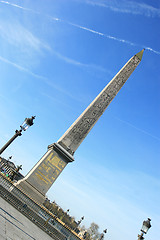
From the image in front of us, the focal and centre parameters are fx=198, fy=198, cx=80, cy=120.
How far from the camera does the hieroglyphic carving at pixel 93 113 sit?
11.0 m

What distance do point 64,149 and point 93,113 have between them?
11.1 feet

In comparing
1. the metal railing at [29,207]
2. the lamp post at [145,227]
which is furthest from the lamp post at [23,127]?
the lamp post at [145,227]

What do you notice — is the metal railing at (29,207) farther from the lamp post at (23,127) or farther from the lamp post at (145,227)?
the lamp post at (145,227)

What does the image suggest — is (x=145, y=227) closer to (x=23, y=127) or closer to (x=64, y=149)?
(x=64, y=149)

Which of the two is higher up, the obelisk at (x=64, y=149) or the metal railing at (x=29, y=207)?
the obelisk at (x=64, y=149)

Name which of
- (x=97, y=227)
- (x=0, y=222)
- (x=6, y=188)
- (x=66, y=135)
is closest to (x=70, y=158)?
(x=66, y=135)

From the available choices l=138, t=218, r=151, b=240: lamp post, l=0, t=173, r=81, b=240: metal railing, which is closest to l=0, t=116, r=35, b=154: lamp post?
l=0, t=173, r=81, b=240: metal railing

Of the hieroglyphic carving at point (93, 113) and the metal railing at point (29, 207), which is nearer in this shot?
the metal railing at point (29, 207)

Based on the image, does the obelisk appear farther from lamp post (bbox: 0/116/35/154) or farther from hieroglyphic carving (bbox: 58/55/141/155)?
lamp post (bbox: 0/116/35/154)

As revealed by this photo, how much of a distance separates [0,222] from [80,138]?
7.47 metres

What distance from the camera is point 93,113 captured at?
1256 cm

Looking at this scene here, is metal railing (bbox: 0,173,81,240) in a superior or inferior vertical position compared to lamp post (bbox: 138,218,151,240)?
inferior

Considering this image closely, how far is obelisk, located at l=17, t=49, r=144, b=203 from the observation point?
916 cm

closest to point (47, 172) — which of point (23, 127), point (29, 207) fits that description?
point (29, 207)
